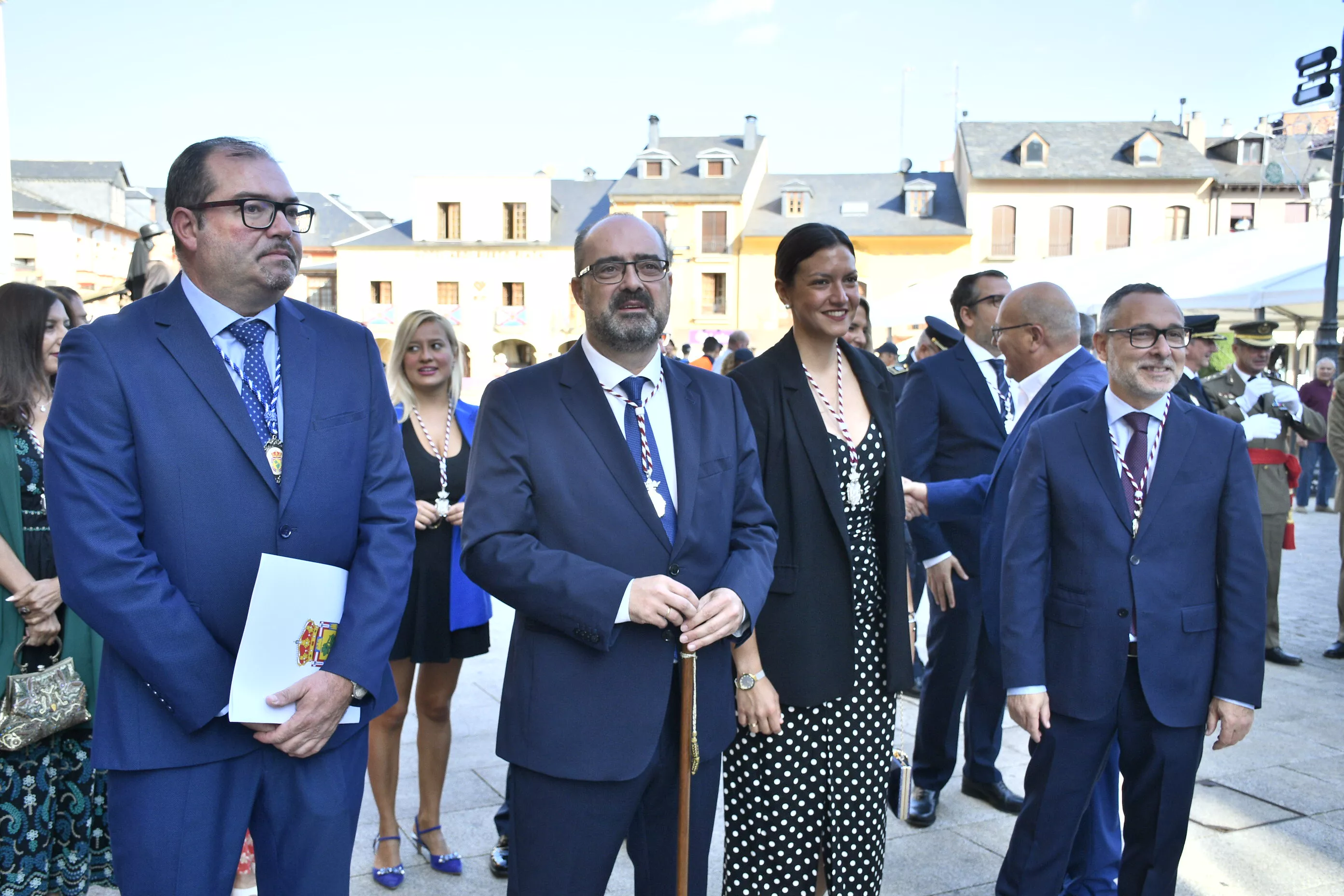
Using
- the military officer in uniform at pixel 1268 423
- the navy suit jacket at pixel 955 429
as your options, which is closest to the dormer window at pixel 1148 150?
the military officer in uniform at pixel 1268 423

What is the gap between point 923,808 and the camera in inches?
160

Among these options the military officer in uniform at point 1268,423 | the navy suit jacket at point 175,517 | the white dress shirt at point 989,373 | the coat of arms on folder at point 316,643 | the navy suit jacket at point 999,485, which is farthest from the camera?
the military officer in uniform at point 1268,423

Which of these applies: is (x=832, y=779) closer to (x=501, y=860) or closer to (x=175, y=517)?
(x=501, y=860)

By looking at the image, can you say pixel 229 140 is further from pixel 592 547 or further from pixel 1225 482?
pixel 1225 482

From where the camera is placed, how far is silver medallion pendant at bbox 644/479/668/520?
2.41 meters

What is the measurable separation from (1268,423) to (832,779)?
5666 mm

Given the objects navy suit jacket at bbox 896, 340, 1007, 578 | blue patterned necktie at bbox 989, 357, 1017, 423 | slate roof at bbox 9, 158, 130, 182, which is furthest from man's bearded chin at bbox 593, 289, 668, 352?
slate roof at bbox 9, 158, 130, 182

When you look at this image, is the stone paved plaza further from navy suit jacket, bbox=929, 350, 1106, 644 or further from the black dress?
navy suit jacket, bbox=929, 350, 1106, 644

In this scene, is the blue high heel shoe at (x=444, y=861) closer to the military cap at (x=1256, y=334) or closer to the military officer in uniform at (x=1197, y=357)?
the military officer in uniform at (x=1197, y=357)

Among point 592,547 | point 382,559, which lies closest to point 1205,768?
point 592,547

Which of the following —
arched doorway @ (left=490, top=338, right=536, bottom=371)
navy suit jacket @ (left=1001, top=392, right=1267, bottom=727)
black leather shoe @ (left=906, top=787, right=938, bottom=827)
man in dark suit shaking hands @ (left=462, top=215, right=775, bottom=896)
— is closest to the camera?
man in dark suit shaking hands @ (left=462, top=215, right=775, bottom=896)

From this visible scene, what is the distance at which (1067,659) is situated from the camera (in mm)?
2857

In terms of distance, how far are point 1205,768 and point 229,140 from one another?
4.77 metres

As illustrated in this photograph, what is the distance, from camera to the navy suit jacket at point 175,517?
1.96 m
